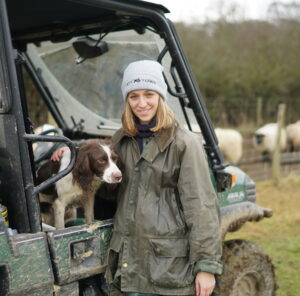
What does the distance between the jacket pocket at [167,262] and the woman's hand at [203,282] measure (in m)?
0.06

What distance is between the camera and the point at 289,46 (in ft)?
59.9

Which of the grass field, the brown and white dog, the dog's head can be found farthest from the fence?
the dog's head

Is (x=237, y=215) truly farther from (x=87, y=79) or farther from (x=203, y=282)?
(x=87, y=79)

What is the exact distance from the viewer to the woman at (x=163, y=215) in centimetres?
227

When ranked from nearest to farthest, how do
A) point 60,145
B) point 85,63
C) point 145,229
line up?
point 145,229 < point 60,145 < point 85,63

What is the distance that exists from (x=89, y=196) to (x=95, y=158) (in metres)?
0.29

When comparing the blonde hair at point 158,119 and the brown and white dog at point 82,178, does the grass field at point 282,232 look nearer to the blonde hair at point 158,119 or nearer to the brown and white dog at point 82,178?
the brown and white dog at point 82,178

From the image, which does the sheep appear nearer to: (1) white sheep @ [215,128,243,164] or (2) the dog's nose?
(1) white sheep @ [215,128,243,164]

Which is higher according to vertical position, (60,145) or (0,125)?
(0,125)

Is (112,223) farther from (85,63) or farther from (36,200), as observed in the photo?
→ (85,63)

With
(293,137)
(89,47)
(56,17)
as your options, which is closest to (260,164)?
Result: (293,137)

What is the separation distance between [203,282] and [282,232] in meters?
4.61

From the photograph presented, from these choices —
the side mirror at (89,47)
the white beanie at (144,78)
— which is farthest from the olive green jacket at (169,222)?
the side mirror at (89,47)

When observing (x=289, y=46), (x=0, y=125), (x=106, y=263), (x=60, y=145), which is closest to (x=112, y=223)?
(x=106, y=263)
